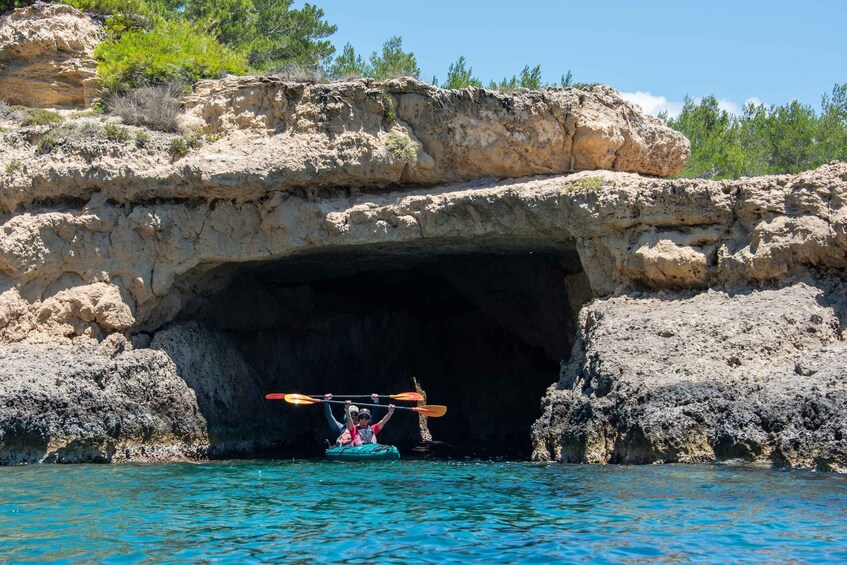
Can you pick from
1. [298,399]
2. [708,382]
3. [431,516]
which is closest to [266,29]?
[298,399]

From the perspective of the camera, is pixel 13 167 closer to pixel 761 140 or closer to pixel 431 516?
pixel 431 516

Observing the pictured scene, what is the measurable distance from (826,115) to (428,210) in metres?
16.5

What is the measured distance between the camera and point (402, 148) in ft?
56.7

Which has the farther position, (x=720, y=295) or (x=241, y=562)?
(x=720, y=295)

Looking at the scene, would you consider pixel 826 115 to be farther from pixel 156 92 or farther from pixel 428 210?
pixel 156 92

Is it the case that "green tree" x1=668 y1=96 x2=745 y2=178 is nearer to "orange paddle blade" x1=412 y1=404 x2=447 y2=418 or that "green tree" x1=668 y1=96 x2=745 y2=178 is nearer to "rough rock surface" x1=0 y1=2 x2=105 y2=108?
"orange paddle blade" x1=412 y1=404 x2=447 y2=418

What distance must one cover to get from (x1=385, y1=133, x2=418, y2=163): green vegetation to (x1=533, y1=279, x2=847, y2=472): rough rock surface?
410 centimetres

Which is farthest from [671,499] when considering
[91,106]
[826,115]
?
[826,115]

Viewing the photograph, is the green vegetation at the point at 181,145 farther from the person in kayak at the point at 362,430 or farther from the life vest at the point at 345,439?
the life vest at the point at 345,439

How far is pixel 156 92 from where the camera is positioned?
1850cm

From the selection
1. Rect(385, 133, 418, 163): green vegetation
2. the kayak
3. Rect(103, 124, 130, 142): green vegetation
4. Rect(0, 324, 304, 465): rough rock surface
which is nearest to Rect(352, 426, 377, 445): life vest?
the kayak

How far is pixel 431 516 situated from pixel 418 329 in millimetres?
15546

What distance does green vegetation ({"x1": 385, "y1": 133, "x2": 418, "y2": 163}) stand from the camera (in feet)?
56.6

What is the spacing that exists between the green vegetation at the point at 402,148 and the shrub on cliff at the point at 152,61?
4.64 meters
